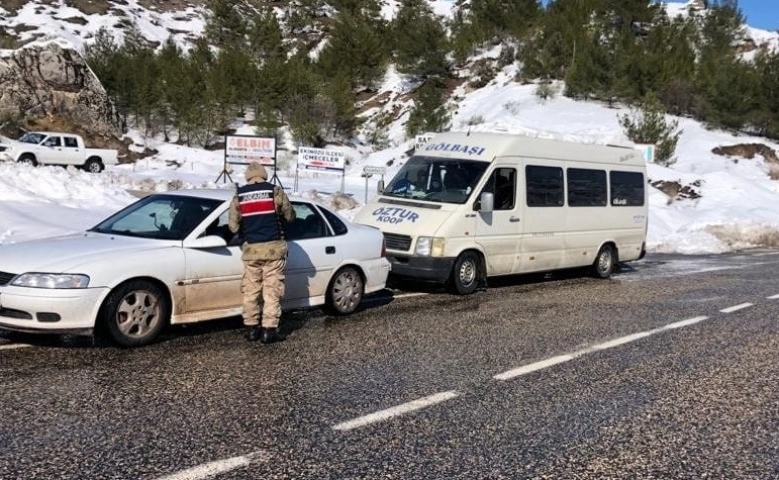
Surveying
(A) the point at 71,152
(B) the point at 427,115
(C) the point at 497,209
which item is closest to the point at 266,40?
(B) the point at 427,115

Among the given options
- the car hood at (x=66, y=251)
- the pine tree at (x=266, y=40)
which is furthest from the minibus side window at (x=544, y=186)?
the pine tree at (x=266, y=40)

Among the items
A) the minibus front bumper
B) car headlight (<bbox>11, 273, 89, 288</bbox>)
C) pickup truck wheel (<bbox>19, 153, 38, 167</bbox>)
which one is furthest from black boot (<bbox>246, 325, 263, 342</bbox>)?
pickup truck wheel (<bbox>19, 153, 38, 167</bbox>)

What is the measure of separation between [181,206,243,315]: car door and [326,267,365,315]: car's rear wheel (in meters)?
1.30

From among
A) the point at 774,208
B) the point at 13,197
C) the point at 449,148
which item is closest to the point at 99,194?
the point at 13,197

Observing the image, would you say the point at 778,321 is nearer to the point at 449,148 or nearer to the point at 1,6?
the point at 449,148

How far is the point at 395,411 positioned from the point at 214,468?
145 cm

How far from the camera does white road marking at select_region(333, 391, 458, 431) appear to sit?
15.5ft

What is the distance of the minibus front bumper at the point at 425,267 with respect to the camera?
9.91 meters

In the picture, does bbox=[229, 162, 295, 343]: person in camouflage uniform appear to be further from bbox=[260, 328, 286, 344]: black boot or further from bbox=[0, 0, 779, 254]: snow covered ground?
bbox=[0, 0, 779, 254]: snow covered ground

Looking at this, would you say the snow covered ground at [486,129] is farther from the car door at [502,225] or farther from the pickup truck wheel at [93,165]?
the car door at [502,225]

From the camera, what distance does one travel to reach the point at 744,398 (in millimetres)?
5629

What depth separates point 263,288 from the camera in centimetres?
686

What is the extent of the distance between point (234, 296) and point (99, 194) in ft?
39.6

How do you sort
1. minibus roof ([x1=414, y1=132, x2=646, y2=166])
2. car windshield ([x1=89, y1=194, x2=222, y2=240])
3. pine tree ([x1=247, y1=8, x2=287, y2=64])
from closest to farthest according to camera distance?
car windshield ([x1=89, y1=194, x2=222, y2=240])
minibus roof ([x1=414, y1=132, x2=646, y2=166])
pine tree ([x1=247, y1=8, x2=287, y2=64])
